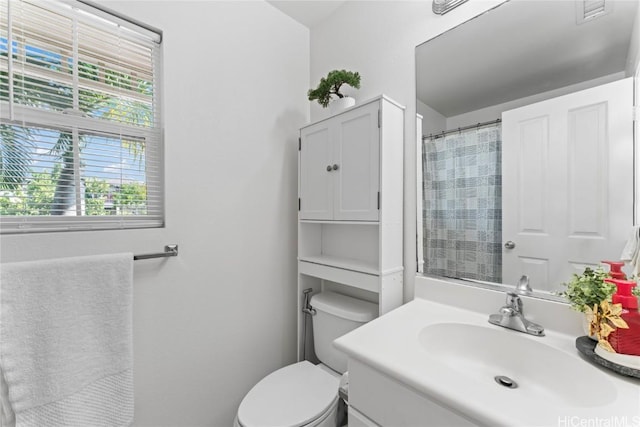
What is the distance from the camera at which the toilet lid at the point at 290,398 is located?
1.01 meters

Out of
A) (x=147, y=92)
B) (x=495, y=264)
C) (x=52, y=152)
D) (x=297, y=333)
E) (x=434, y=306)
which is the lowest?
(x=297, y=333)

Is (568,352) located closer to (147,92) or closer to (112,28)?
(147,92)

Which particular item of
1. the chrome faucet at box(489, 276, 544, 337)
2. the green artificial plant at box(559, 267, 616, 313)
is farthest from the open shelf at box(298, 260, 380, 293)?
the green artificial plant at box(559, 267, 616, 313)

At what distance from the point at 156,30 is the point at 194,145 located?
1.65ft

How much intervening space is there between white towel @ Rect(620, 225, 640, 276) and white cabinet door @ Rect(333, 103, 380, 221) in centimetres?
76

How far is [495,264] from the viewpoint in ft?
3.33

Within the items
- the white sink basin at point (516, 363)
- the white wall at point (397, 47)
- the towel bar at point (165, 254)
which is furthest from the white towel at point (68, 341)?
the white wall at point (397, 47)

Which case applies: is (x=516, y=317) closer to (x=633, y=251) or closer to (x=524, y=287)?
(x=524, y=287)

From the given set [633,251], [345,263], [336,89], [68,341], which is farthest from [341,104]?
[68,341]

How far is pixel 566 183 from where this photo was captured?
0.85m

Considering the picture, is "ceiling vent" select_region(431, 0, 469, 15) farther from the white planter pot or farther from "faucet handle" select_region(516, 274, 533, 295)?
"faucet handle" select_region(516, 274, 533, 295)

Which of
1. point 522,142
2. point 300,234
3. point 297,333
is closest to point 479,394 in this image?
point 522,142

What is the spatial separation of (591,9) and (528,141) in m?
0.42

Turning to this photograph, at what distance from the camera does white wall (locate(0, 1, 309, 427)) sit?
3.72 ft
